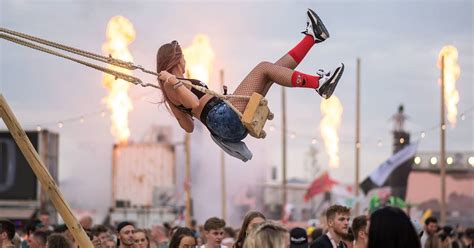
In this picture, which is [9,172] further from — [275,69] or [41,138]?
[275,69]

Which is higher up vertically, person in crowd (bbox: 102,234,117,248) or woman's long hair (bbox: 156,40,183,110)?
woman's long hair (bbox: 156,40,183,110)

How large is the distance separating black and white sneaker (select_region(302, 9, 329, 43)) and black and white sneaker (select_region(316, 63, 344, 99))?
268 mm

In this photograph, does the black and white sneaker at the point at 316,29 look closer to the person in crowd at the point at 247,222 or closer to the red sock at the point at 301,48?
the red sock at the point at 301,48

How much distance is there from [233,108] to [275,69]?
540 mm

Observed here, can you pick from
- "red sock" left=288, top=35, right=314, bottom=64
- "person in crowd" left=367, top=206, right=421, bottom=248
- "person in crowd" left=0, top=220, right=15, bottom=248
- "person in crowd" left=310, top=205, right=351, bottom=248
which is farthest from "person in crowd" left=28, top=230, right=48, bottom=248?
"person in crowd" left=367, top=206, right=421, bottom=248

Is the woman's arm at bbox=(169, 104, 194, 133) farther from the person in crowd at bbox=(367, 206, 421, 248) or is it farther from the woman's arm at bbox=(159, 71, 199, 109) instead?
the person in crowd at bbox=(367, 206, 421, 248)

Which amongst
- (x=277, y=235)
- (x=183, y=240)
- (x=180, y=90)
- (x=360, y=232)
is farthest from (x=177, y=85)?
(x=360, y=232)

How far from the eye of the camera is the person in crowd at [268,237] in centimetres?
733

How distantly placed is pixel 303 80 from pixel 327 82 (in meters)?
0.21

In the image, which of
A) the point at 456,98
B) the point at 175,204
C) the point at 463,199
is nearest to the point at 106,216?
the point at 175,204

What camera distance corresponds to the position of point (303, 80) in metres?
9.41

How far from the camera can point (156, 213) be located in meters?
50.7

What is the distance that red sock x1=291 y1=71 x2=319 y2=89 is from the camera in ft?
30.6

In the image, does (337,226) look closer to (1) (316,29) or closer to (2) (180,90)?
(1) (316,29)
